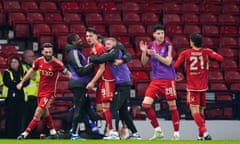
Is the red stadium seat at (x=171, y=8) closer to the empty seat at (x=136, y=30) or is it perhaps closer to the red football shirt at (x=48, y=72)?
the empty seat at (x=136, y=30)

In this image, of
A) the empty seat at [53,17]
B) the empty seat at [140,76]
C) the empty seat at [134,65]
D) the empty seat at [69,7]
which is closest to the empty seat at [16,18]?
the empty seat at [53,17]

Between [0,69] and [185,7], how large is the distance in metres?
6.31

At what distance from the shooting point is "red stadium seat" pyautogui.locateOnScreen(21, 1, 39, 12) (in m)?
21.1

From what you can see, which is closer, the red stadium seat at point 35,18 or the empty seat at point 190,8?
the red stadium seat at point 35,18

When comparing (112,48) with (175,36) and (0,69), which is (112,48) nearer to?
(0,69)

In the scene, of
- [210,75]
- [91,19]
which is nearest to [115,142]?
[210,75]

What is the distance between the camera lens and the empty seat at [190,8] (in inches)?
884

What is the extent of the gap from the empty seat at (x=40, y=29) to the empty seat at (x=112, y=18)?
5.72ft

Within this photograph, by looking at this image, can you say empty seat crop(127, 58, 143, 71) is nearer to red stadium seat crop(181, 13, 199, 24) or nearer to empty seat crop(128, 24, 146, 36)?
empty seat crop(128, 24, 146, 36)

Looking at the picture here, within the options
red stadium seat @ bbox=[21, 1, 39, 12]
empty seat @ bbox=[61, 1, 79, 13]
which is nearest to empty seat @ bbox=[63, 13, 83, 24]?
empty seat @ bbox=[61, 1, 79, 13]

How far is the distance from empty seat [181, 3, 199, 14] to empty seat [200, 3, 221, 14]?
155mm

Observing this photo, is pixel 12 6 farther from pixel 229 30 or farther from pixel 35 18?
pixel 229 30

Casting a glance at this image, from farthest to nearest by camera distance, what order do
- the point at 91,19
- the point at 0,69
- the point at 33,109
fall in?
the point at 91,19 < the point at 0,69 < the point at 33,109

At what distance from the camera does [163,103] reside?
1725 centimetres
